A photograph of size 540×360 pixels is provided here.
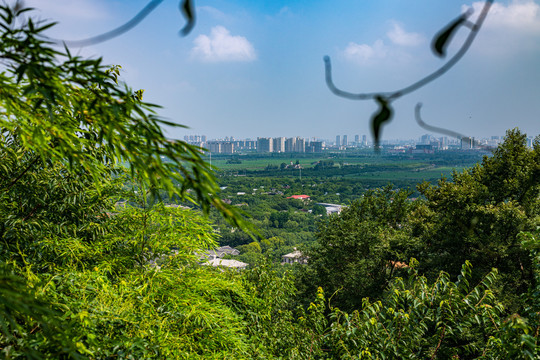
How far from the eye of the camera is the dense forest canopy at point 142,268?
1.23 metres

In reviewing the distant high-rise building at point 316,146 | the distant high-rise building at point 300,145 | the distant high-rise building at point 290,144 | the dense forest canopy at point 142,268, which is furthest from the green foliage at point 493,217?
the distant high-rise building at point 290,144

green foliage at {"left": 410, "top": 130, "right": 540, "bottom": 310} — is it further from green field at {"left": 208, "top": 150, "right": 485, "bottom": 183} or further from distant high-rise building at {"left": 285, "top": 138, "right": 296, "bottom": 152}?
distant high-rise building at {"left": 285, "top": 138, "right": 296, "bottom": 152}

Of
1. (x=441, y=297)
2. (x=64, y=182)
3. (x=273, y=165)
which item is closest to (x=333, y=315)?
(x=441, y=297)

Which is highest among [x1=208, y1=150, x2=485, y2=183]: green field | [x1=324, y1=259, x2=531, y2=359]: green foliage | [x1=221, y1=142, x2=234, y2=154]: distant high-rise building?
[x1=221, y1=142, x2=234, y2=154]: distant high-rise building

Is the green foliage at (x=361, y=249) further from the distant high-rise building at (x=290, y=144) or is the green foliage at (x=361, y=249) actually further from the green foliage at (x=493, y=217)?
the distant high-rise building at (x=290, y=144)

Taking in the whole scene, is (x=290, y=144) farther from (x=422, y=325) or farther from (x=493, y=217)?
(x=422, y=325)

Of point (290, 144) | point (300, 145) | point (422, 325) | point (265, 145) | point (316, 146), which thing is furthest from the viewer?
point (265, 145)

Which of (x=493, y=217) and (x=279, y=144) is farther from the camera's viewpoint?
(x=279, y=144)

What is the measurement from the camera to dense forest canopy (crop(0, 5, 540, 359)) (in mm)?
1227

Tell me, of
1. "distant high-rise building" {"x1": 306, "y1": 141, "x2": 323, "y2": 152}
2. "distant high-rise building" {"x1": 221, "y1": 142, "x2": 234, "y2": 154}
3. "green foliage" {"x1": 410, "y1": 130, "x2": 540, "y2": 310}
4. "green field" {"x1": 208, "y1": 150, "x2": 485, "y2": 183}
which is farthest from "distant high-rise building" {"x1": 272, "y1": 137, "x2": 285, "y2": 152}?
"green foliage" {"x1": 410, "y1": 130, "x2": 540, "y2": 310}

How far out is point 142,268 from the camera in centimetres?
380

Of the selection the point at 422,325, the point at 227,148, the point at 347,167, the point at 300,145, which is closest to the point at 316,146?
the point at 300,145

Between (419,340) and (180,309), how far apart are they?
199cm

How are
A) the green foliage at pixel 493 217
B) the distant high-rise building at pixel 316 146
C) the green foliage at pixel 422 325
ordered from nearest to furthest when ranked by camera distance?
1. the green foliage at pixel 422 325
2. the green foliage at pixel 493 217
3. the distant high-rise building at pixel 316 146
